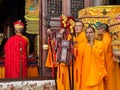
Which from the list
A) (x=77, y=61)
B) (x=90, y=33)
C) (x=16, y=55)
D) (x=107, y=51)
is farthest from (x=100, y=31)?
(x=16, y=55)

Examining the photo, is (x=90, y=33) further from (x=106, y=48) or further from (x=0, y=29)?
(x=0, y=29)

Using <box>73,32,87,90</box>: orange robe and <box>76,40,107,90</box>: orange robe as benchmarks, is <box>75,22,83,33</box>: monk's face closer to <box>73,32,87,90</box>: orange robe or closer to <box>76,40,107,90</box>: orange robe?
<box>73,32,87,90</box>: orange robe

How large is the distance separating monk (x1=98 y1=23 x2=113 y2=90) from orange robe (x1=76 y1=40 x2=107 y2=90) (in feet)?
0.53

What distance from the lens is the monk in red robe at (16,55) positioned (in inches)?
308

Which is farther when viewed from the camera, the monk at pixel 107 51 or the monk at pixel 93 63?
the monk at pixel 107 51

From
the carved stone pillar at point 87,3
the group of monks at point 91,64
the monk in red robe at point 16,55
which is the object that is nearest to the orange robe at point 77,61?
the group of monks at point 91,64

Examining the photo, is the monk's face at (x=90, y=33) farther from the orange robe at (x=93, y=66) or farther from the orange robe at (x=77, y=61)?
the orange robe at (x=77, y=61)

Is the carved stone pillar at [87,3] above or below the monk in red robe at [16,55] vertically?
above

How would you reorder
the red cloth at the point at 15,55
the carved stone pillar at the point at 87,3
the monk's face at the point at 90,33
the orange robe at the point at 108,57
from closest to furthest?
1. the monk's face at the point at 90,33
2. the orange robe at the point at 108,57
3. the red cloth at the point at 15,55
4. the carved stone pillar at the point at 87,3

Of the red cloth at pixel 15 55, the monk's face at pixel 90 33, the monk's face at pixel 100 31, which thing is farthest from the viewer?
the red cloth at pixel 15 55

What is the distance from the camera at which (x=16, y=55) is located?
25.7ft

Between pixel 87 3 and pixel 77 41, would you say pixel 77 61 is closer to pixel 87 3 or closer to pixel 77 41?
pixel 77 41

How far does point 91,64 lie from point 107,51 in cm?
39

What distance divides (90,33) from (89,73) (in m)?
0.61
